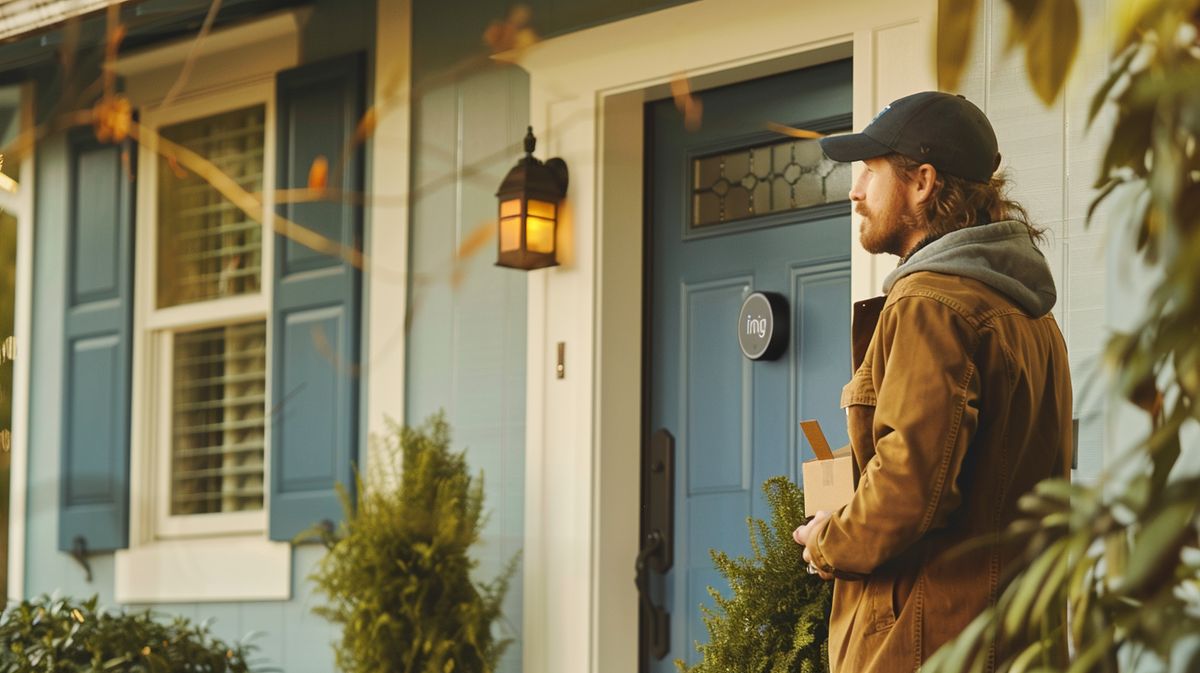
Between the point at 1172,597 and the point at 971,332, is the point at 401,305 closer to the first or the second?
the point at 971,332

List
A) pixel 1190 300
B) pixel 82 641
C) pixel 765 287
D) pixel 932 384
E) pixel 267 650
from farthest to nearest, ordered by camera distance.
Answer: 1. pixel 267 650
2. pixel 82 641
3. pixel 765 287
4. pixel 932 384
5. pixel 1190 300

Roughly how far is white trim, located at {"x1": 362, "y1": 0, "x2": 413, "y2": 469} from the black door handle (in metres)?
1.10

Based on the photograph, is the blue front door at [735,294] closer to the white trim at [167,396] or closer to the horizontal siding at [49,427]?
the white trim at [167,396]

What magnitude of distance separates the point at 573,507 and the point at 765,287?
937mm

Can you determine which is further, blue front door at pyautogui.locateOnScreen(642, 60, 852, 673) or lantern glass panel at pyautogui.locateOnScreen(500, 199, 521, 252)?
lantern glass panel at pyautogui.locateOnScreen(500, 199, 521, 252)

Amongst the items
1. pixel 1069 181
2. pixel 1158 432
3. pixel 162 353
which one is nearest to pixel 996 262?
pixel 1069 181

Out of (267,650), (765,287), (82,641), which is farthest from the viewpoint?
(267,650)

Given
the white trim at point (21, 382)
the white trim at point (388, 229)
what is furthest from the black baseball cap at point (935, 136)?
the white trim at point (21, 382)

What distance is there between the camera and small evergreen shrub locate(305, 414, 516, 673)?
4957 millimetres

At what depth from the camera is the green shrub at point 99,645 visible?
5359 mm

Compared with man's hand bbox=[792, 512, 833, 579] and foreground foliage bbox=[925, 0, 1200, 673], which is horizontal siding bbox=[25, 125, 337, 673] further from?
foreground foliage bbox=[925, 0, 1200, 673]

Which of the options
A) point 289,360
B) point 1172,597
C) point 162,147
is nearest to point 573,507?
point 289,360

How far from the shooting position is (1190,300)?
0.88 metres

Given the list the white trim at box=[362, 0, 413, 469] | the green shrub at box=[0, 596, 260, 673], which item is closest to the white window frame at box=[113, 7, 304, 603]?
the green shrub at box=[0, 596, 260, 673]
